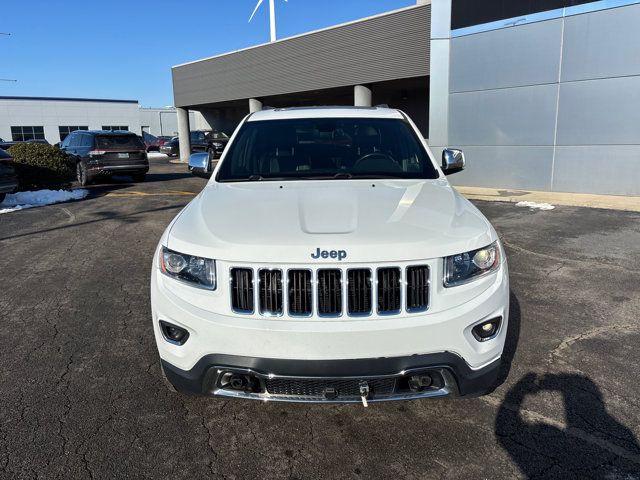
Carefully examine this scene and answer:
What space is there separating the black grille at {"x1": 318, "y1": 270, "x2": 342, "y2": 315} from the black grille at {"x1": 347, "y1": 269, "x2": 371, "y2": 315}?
48 mm

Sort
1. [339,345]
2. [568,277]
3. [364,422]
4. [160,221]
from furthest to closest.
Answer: [160,221] < [568,277] < [364,422] < [339,345]

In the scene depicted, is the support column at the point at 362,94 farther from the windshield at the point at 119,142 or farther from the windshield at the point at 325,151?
the windshield at the point at 325,151

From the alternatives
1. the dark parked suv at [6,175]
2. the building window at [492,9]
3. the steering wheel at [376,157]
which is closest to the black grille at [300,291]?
the steering wheel at [376,157]

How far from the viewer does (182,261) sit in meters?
2.58

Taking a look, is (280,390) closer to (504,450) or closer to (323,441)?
(323,441)

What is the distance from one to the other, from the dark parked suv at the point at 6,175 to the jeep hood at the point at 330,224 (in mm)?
9649

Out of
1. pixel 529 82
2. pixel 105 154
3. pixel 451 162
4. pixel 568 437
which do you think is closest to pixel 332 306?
pixel 568 437

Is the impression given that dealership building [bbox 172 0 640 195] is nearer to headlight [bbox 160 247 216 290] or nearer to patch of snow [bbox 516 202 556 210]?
patch of snow [bbox 516 202 556 210]

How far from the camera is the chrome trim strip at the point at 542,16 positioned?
1106cm

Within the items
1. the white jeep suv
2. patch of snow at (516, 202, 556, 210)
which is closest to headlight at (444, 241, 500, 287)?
the white jeep suv

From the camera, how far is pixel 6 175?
10.8 m

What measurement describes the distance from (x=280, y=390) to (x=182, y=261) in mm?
825

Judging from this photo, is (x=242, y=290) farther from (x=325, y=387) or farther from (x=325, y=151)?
(x=325, y=151)

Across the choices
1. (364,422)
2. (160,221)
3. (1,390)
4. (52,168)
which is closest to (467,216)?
(364,422)
